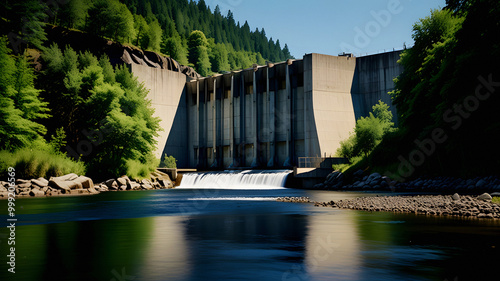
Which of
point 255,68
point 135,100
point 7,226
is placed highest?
point 255,68

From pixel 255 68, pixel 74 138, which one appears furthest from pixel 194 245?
pixel 255 68

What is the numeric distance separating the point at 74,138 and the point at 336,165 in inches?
1240

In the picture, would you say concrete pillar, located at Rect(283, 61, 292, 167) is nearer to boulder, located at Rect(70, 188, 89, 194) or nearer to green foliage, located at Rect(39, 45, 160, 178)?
green foliage, located at Rect(39, 45, 160, 178)

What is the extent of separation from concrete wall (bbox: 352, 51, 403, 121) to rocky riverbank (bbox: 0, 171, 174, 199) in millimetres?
29159

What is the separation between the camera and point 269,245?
39.8 ft

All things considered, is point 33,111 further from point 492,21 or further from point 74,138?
point 492,21

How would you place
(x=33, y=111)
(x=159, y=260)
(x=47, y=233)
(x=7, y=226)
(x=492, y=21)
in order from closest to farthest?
(x=159, y=260), (x=47, y=233), (x=7, y=226), (x=492, y=21), (x=33, y=111)

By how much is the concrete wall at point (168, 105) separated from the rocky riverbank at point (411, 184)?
3099 centimetres

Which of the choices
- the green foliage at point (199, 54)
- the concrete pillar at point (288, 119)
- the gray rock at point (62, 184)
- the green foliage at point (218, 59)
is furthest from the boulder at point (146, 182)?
the green foliage at point (218, 59)

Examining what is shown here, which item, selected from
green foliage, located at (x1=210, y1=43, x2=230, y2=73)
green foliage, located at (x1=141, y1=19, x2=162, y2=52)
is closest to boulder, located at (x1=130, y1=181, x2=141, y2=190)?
green foliage, located at (x1=141, y1=19, x2=162, y2=52)

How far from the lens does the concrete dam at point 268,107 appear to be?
6066 centimetres

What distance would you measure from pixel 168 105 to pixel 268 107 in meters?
16.9

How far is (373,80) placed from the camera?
62688 millimetres

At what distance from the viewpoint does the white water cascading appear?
5403 centimetres
